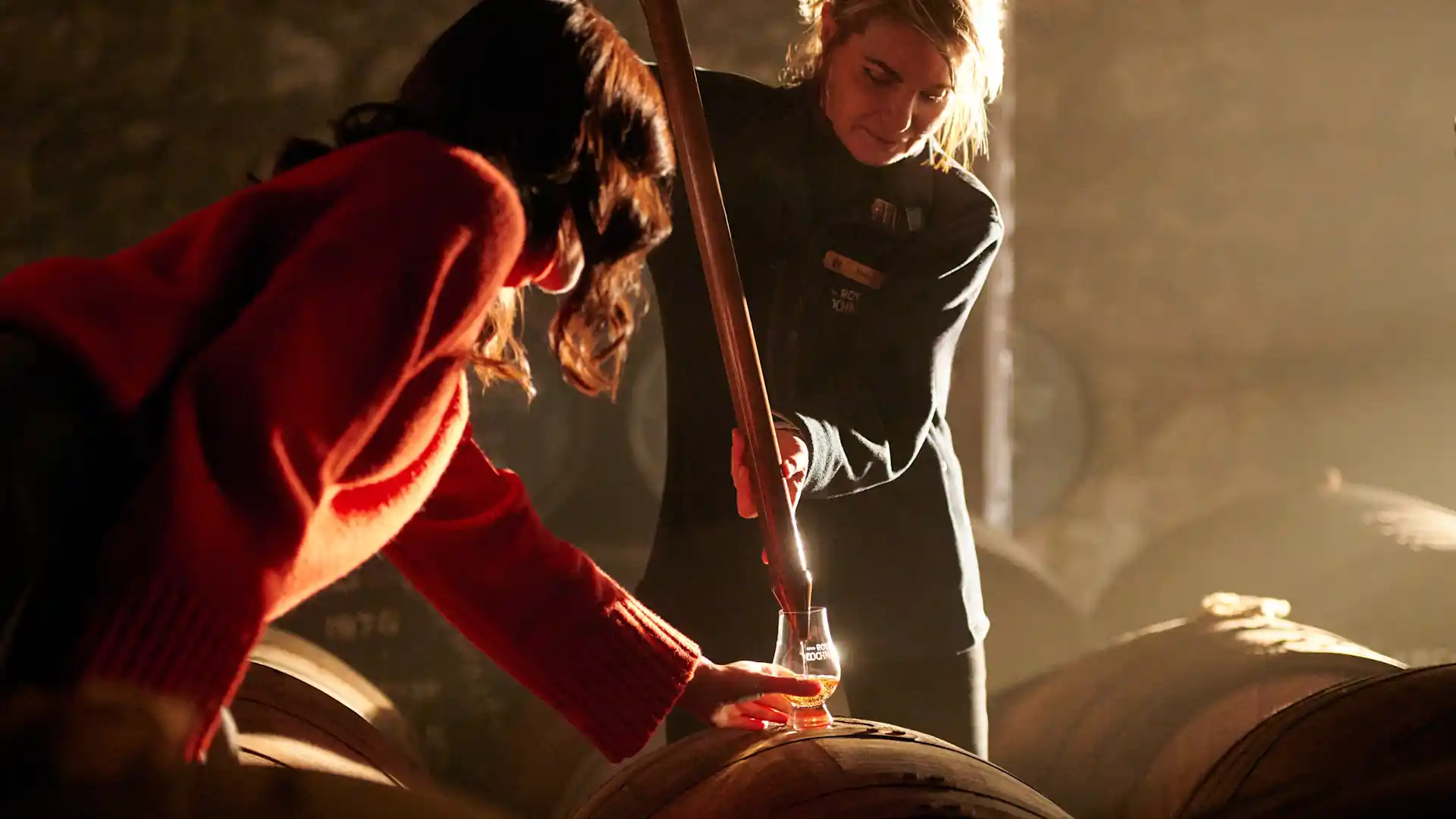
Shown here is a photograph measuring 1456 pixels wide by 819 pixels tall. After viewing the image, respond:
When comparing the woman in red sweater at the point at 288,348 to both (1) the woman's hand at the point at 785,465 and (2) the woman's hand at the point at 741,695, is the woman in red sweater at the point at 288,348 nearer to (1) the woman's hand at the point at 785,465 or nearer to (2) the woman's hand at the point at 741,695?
(1) the woman's hand at the point at 785,465

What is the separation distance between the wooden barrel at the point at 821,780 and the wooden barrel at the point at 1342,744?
0.75 ft

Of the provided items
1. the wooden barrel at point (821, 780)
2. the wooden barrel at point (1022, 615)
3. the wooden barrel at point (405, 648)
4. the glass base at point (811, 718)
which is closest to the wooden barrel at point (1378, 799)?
the wooden barrel at point (821, 780)

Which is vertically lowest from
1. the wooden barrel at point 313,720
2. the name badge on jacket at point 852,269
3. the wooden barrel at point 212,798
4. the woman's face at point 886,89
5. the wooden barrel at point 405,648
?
the wooden barrel at point 405,648

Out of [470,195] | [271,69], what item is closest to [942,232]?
[470,195]

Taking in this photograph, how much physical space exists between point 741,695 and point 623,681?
0.37 ft

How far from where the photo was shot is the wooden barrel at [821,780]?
0.91m

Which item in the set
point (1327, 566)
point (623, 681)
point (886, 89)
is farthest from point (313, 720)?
point (1327, 566)

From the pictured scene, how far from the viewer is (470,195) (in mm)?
753

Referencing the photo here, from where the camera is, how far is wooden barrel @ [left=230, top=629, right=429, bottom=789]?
140cm

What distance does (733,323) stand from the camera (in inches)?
40.6

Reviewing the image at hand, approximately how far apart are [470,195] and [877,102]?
544 mm

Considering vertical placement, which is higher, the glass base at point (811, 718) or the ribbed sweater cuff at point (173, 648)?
the ribbed sweater cuff at point (173, 648)

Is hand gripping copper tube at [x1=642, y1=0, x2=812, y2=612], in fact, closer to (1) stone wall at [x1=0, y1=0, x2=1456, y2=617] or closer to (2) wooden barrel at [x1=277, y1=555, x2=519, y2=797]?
(2) wooden barrel at [x1=277, y1=555, x2=519, y2=797]

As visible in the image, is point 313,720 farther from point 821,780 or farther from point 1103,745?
point 1103,745
